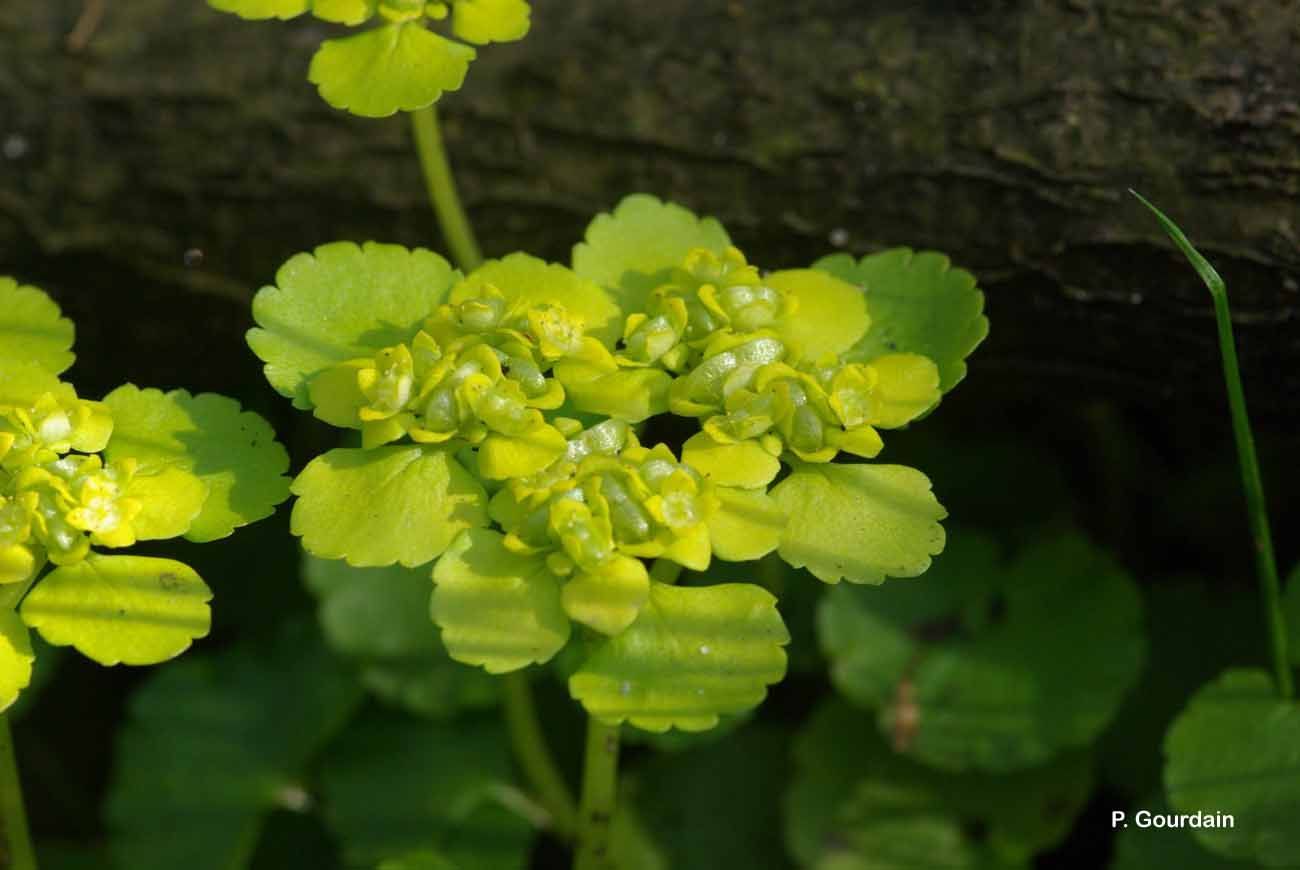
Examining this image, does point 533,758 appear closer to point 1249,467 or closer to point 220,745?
point 220,745

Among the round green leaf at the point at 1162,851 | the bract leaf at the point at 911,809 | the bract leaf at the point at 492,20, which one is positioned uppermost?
the bract leaf at the point at 492,20

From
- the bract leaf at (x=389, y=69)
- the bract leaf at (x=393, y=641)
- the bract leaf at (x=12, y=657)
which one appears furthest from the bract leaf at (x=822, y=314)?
the bract leaf at (x=393, y=641)

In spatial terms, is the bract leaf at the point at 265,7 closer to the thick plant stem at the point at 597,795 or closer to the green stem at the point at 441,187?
the green stem at the point at 441,187

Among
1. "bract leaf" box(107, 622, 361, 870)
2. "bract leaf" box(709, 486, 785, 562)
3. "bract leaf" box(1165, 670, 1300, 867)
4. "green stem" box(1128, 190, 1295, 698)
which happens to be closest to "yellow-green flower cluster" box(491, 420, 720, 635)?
"bract leaf" box(709, 486, 785, 562)

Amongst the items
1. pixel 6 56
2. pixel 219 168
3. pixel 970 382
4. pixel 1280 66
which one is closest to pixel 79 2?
pixel 6 56

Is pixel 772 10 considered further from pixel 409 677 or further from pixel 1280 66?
pixel 409 677

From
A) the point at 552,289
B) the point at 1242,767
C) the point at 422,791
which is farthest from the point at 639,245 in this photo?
the point at 422,791
